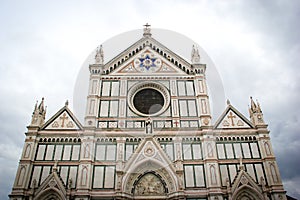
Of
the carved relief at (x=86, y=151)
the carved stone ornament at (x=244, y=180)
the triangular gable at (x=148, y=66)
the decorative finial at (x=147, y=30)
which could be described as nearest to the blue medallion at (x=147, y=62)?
the triangular gable at (x=148, y=66)

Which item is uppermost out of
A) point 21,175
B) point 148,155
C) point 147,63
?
point 147,63

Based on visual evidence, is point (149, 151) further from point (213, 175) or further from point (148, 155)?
point (213, 175)

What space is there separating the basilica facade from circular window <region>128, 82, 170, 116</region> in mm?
86

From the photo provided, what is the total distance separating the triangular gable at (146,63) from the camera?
22984 millimetres

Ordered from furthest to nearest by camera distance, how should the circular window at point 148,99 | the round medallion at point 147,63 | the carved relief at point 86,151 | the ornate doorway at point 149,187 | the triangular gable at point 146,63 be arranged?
1. the round medallion at point 147,63
2. the triangular gable at point 146,63
3. the circular window at point 148,99
4. the carved relief at point 86,151
5. the ornate doorway at point 149,187

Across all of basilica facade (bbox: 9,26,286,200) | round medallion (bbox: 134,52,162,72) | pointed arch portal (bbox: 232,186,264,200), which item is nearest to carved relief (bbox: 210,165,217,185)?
basilica facade (bbox: 9,26,286,200)

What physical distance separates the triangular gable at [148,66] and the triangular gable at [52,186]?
10091 millimetres

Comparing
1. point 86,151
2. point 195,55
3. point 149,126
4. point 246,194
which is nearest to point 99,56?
point 149,126

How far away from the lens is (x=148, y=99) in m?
22.0

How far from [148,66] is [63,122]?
9.02 m

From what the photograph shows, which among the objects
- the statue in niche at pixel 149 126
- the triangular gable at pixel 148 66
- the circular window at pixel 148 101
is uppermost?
the triangular gable at pixel 148 66

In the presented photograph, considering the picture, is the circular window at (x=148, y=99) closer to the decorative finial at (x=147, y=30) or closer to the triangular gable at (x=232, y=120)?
the triangular gable at (x=232, y=120)

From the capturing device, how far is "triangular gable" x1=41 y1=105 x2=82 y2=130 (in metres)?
19.9

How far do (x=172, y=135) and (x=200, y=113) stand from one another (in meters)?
3.11
